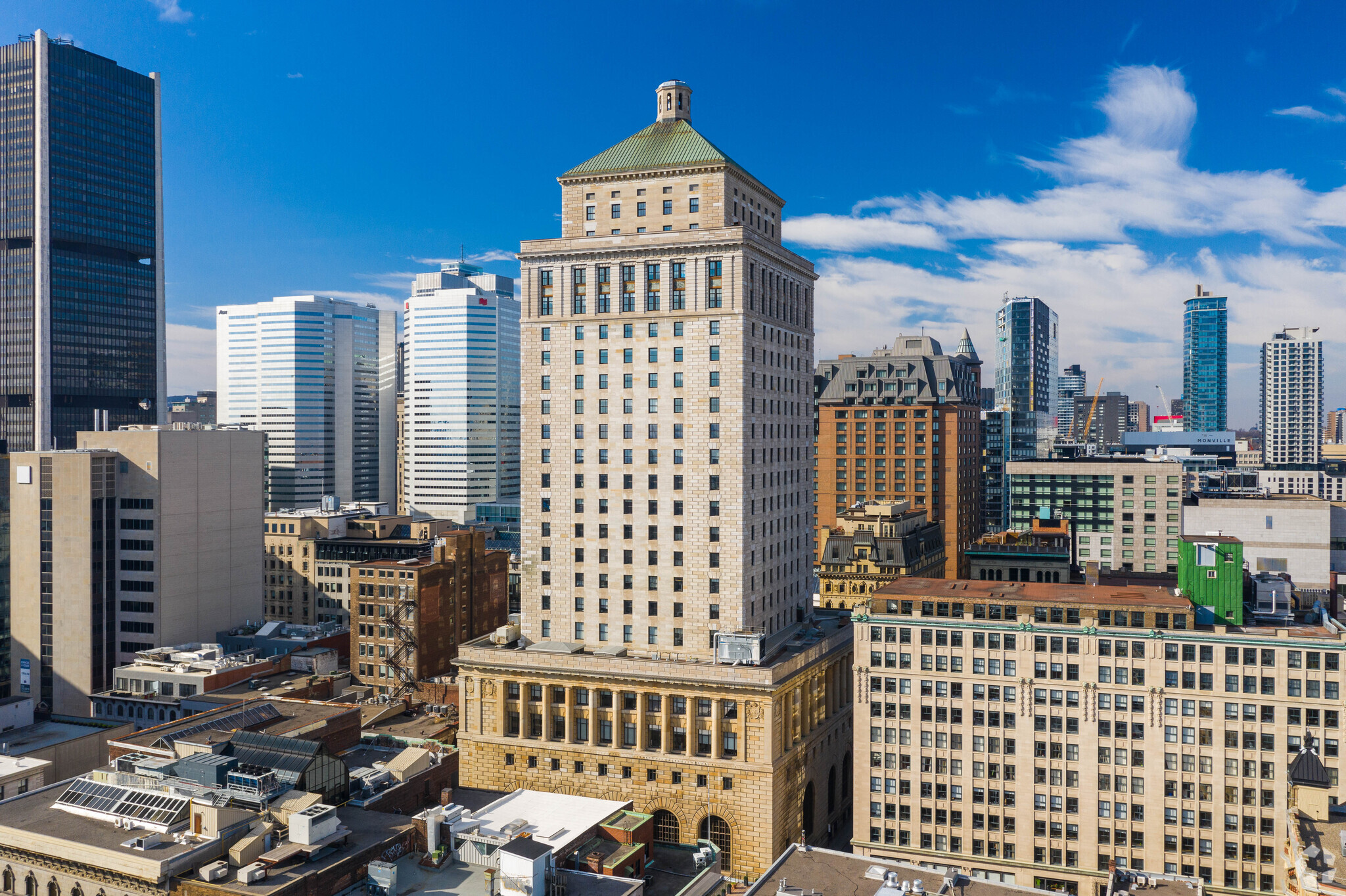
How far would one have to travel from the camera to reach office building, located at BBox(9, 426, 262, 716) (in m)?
169

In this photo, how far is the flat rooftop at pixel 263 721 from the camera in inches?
4250

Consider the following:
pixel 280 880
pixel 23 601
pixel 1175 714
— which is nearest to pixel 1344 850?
pixel 1175 714

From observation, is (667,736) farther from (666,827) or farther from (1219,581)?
(1219,581)

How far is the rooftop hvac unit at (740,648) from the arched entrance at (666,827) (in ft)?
60.0

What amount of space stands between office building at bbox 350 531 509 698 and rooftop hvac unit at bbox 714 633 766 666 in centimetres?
6694

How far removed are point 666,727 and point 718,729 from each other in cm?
633

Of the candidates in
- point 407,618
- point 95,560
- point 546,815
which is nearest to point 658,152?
point 546,815

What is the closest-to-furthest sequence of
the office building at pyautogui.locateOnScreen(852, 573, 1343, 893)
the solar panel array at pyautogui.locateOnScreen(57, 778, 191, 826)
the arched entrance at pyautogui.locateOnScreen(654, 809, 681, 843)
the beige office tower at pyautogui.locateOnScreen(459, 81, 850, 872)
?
the solar panel array at pyautogui.locateOnScreen(57, 778, 191, 826) → the office building at pyautogui.locateOnScreen(852, 573, 1343, 893) → the arched entrance at pyautogui.locateOnScreen(654, 809, 681, 843) → the beige office tower at pyautogui.locateOnScreen(459, 81, 850, 872)

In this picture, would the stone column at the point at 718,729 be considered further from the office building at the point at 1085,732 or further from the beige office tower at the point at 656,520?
the office building at the point at 1085,732

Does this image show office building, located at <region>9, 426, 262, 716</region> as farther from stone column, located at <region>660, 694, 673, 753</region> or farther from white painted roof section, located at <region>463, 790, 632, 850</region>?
white painted roof section, located at <region>463, 790, 632, 850</region>

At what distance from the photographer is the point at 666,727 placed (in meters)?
116

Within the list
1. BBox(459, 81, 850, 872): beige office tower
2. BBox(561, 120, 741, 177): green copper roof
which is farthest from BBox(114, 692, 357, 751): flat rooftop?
BBox(561, 120, 741, 177): green copper roof

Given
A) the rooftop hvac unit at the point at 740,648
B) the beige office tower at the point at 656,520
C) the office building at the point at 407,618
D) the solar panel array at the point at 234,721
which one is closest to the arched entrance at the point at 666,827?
the beige office tower at the point at 656,520

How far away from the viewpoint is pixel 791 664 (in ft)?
384
